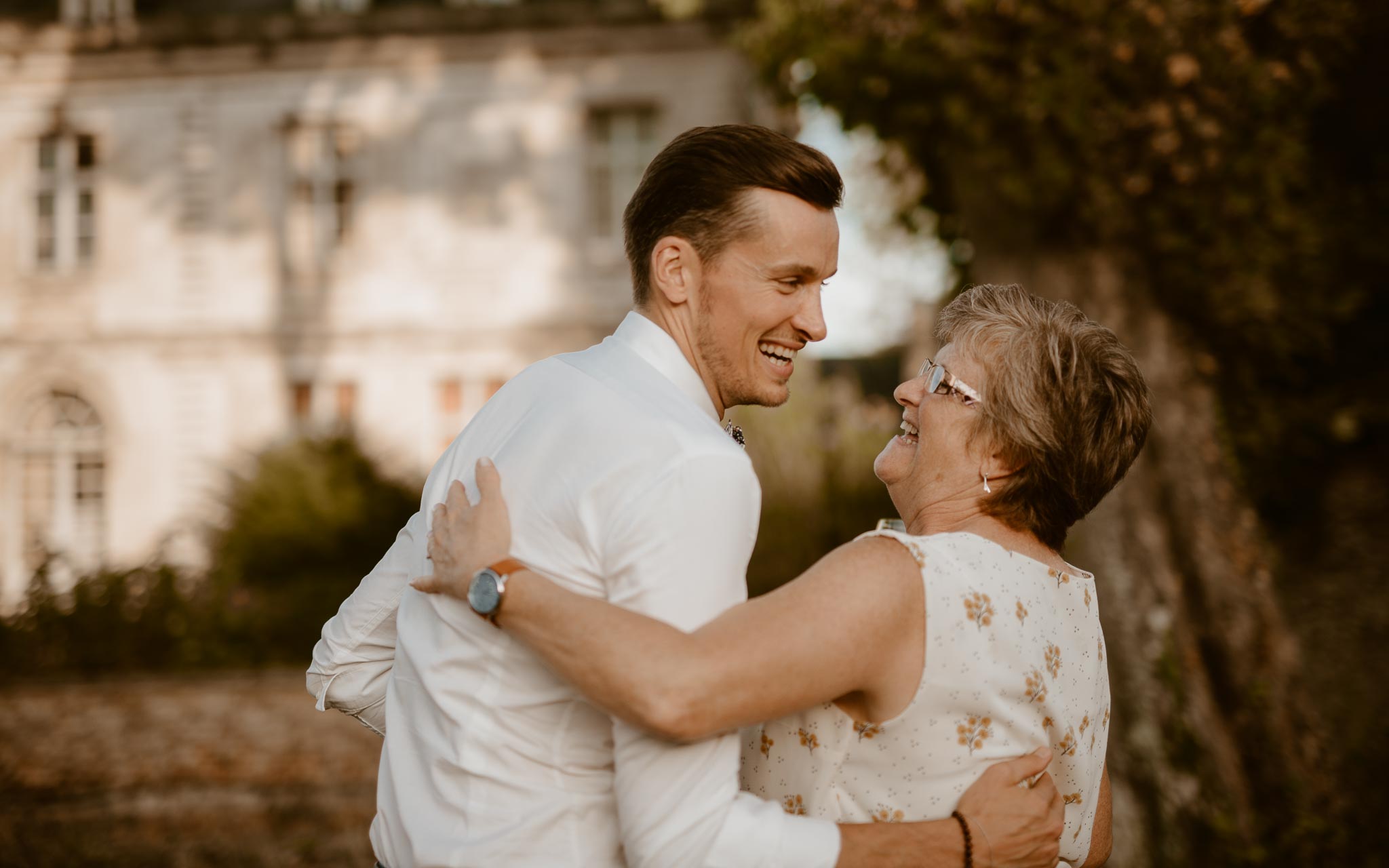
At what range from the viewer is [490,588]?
5.51 feet

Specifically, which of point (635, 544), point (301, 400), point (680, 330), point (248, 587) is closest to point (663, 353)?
point (680, 330)

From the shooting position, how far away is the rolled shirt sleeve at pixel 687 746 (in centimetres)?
160

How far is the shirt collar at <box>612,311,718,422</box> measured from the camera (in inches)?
78.7

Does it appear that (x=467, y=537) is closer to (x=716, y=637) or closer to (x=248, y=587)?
(x=716, y=637)

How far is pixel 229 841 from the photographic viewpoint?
688cm

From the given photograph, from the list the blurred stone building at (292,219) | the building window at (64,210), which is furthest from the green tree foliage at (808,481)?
the building window at (64,210)

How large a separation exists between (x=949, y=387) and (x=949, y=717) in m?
0.63

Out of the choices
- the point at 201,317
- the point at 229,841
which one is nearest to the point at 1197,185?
the point at 229,841

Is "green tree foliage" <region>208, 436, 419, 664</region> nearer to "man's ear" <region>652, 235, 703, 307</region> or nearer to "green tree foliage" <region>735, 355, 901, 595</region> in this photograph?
"green tree foliage" <region>735, 355, 901, 595</region>

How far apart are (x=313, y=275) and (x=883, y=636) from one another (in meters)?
17.0

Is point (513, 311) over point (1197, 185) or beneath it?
beneath

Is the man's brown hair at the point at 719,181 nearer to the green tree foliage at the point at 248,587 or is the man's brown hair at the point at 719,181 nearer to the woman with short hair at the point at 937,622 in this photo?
the woman with short hair at the point at 937,622

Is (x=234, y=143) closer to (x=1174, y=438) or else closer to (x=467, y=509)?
(x=1174, y=438)

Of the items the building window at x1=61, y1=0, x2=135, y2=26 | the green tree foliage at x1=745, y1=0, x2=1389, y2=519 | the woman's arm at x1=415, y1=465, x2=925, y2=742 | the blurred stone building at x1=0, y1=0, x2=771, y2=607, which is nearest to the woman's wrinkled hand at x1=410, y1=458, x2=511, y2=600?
the woman's arm at x1=415, y1=465, x2=925, y2=742
